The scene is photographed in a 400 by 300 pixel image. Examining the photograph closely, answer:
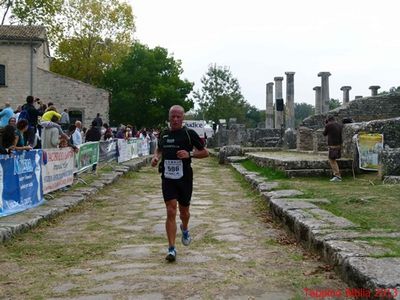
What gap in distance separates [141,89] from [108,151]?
2791 cm

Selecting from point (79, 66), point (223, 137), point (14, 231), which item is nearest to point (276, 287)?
point (14, 231)

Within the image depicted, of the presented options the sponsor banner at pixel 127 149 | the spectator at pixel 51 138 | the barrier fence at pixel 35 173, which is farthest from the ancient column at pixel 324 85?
the spectator at pixel 51 138

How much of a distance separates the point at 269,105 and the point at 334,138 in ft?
92.1

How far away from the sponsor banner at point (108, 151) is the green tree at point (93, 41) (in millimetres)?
27889

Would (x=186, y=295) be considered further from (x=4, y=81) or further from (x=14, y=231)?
(x=4, y=81)

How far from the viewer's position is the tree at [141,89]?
43625 mm

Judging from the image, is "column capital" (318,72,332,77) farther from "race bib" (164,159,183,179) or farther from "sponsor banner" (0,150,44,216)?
"race bib" (164,159,183,179)

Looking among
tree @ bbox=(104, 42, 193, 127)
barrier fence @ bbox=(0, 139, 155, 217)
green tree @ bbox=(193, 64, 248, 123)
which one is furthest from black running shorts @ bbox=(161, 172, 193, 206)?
green tree @ bbox=(193, 64, 248, 123)

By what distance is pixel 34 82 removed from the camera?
117 feet

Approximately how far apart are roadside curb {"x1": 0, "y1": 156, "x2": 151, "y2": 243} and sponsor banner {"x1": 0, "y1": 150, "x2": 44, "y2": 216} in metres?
0.14

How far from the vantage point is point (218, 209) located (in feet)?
29.8

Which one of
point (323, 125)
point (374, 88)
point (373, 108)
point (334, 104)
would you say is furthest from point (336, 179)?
point (334, 104)

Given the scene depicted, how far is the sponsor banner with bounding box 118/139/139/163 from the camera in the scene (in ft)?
63.1

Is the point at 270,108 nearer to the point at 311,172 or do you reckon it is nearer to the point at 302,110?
the point at 311,172
